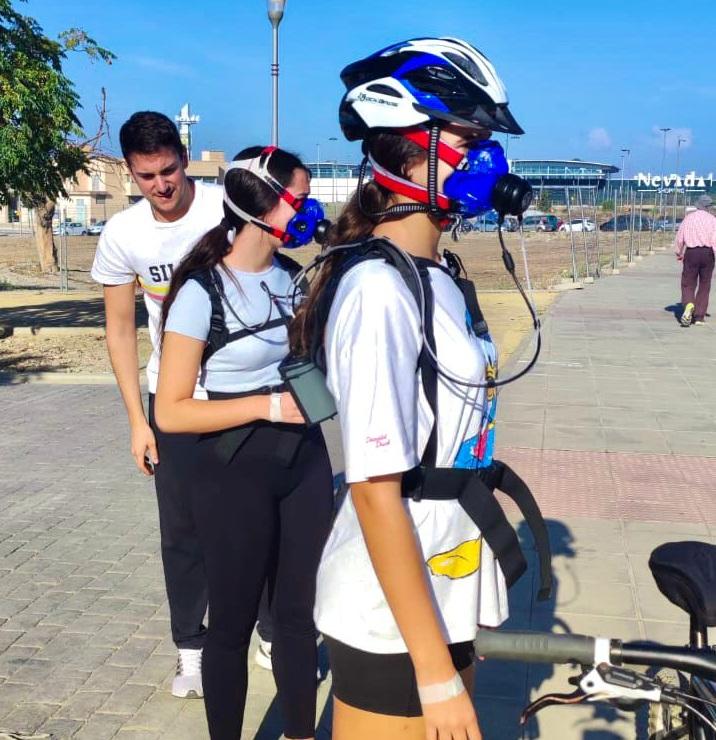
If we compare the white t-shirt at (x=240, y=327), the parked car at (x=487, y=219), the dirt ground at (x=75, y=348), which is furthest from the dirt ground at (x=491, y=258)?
the parked car at (x=487, y=219)

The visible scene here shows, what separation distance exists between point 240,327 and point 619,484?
4656mm

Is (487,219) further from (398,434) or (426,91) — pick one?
(398,434)

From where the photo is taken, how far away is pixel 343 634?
2021mm

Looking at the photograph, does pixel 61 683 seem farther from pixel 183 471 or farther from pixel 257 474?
pixel 257 474

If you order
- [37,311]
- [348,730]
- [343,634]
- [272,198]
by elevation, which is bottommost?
[37,311]

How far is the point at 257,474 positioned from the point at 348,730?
1.18 meters

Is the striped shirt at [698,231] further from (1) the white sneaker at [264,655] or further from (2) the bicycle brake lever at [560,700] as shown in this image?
(2) the bicycle brake lever at [560,700]

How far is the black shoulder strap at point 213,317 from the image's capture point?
10.6ft

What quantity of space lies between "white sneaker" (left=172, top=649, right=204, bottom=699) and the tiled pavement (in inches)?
1.7

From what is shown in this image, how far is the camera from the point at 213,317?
3227 mm

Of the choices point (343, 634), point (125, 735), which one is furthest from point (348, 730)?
point (125, 735)

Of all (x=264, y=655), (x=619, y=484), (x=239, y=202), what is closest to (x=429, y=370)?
(x=239, y=202)

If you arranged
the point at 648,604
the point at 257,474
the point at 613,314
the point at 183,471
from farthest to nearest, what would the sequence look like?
1. the point at 613,314
2. the point at 648,604
3. the point at 183,471
4. the point at 257,474

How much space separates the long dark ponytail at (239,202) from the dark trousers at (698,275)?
1418 cm
